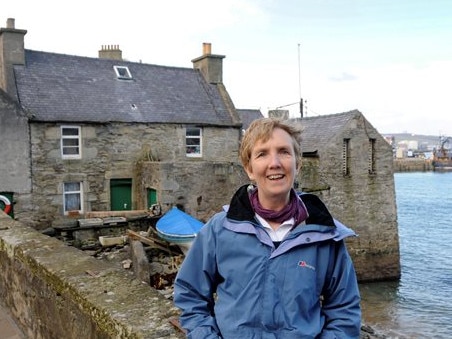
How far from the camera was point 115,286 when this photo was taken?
3311mm

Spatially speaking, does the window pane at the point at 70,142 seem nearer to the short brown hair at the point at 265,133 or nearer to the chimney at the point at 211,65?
the chimney at the point at 211,65

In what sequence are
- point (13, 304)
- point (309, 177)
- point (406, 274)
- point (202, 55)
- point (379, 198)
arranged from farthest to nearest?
point (202, 55) → point (406, 274) → point (379, 198) → point (309, 177) → point (13, 304)

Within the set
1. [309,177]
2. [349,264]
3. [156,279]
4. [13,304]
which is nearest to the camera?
[349,264]

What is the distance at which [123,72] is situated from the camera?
2203cm

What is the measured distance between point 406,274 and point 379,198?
16.5ft

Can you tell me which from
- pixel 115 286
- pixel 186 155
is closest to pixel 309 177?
pixel 186 155

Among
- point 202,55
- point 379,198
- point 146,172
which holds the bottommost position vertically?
point 379,198

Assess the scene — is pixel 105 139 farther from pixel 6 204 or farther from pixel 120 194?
pixel 6 204

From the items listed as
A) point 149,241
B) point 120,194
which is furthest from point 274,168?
point 120,194

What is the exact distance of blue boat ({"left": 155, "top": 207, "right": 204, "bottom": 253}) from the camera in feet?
46.6

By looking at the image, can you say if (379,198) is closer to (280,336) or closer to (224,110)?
(224,110)

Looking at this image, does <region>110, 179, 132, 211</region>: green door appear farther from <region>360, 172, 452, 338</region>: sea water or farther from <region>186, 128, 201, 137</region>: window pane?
<region>360, 172, 452, 338</region>: sea water

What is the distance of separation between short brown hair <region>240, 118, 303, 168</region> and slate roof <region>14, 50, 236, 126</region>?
55.9 feet

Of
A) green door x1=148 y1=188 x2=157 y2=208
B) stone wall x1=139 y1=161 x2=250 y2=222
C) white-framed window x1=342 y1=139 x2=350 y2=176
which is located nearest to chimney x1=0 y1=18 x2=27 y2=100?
stone wall x1=139 y1=161 x2=250 y2=222
